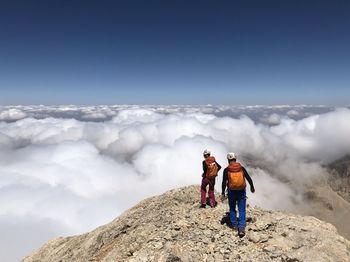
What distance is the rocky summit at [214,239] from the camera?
18984mm

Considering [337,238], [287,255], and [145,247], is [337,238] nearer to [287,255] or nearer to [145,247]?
Result: [287,255]

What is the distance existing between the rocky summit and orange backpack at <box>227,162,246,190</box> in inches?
114

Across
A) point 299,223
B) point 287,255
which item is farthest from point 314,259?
point 299,223

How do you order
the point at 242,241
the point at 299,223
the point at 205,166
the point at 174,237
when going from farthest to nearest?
the point at 205,166
the point at 299,223
the point at 174,237
the point at 242,241

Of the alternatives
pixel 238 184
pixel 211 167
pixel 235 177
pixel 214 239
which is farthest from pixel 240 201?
pixel 211 167

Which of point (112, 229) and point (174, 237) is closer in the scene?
point (174, 237)

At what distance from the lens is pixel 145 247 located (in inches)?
810

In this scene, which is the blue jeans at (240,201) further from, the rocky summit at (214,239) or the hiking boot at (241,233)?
the rocky summit at (214,239)

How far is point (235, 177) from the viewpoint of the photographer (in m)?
19.9

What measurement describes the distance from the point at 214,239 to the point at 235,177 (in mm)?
3744

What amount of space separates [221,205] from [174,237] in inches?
202

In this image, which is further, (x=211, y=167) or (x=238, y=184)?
(x=211, y=167)

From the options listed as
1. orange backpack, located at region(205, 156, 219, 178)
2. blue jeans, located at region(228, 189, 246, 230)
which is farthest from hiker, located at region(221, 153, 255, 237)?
orange backpack, located at region(205, 156, 219, 178)

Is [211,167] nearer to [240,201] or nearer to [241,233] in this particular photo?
[240,201]
